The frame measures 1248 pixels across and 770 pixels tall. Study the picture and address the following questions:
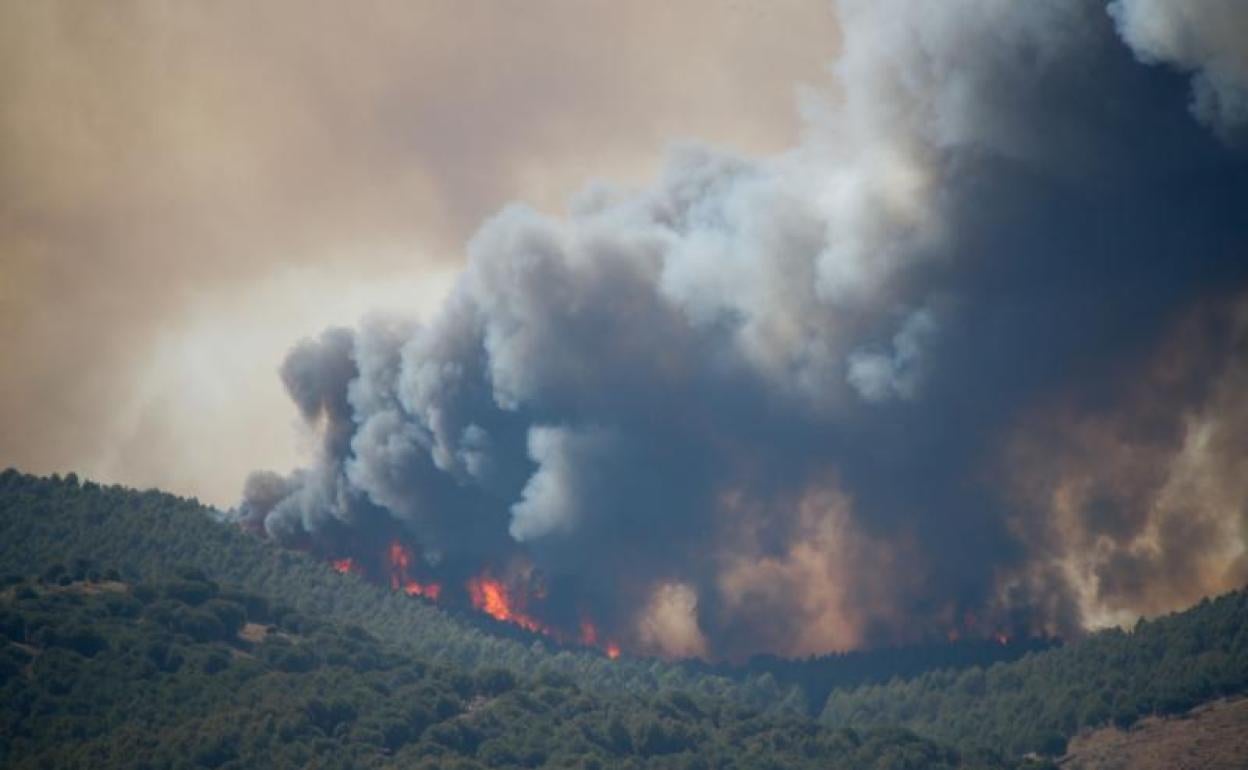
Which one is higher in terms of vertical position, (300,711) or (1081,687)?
(300,711)

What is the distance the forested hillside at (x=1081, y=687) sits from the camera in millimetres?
170625

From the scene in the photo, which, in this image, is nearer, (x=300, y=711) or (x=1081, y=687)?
(x=300, y=711)

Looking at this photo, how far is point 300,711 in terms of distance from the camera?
172 metres

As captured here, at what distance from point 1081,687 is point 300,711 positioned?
70970 mm

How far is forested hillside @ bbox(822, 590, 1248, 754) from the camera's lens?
6718 inches

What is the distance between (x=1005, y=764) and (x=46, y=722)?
82308mm

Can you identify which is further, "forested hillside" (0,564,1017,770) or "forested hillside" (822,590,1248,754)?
"forested hillside" (822,590,1248,754)

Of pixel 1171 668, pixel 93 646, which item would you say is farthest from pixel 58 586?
pixel 1171 668

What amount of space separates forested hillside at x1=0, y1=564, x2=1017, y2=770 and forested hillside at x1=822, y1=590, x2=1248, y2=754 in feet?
32.2

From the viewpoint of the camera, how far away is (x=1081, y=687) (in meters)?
180

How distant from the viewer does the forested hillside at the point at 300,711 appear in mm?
164625

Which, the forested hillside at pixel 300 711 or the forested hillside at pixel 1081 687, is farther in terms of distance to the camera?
the forested hillside at pixel 1081 687

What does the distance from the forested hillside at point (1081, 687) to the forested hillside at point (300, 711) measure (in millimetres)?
9804

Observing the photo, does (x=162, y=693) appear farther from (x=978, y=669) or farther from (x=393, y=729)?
(x=978, y=669)
